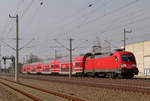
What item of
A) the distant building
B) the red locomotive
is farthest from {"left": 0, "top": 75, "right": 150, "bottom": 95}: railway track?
the distant building

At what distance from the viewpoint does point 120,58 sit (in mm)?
29891

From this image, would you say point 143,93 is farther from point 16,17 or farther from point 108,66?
point 16,17

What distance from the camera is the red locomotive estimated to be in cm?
2966

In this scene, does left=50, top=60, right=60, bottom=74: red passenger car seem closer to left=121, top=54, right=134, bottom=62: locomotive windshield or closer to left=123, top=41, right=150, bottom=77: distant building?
left=123, top=41, right=150, bottom=77: distant building

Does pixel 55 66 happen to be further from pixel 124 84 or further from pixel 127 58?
pixel 124 84

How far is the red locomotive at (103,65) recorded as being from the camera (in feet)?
97.3

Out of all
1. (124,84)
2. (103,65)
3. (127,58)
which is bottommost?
(124,84)

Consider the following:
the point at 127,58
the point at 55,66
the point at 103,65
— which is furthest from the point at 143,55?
the point at 127,58

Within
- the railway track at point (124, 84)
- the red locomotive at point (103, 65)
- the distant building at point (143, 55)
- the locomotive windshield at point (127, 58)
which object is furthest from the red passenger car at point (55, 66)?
the railway track at point (124, 84)

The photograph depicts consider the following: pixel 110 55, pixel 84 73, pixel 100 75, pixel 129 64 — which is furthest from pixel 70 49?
pixel 129 64

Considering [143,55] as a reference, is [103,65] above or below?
below

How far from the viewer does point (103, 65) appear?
33031 mm

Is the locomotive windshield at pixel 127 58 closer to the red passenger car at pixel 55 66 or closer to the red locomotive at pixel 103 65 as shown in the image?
the red locomotive at pixel 103 65

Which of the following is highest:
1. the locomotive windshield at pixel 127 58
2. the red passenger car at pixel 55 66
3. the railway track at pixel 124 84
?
the locomotive windshield at pixel 127 58
